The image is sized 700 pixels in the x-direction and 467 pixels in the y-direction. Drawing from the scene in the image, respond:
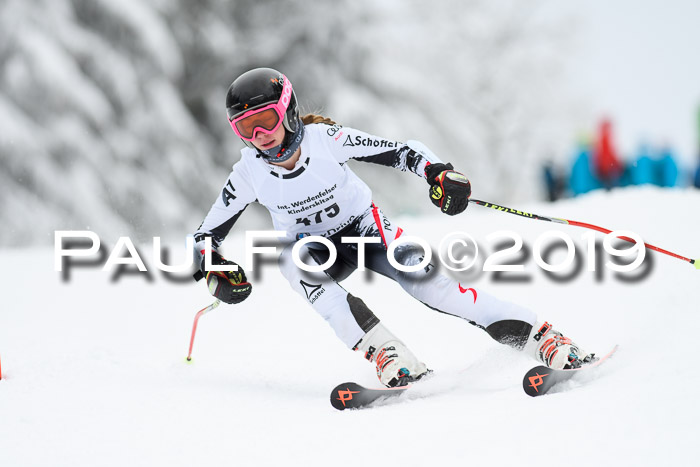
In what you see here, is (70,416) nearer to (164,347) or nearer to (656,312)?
(164,347)

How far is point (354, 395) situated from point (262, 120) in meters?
1.36

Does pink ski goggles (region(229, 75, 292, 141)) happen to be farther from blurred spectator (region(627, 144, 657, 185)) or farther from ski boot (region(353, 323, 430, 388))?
blurred spectator (region(627, 144, 657, 185))

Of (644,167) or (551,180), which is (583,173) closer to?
(644,167)

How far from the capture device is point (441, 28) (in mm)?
21203

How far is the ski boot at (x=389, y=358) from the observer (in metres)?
3.17

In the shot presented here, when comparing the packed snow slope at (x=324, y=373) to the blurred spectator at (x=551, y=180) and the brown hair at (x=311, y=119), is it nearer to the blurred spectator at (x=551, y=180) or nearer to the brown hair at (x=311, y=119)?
the brown hair at (x=311, y=119)

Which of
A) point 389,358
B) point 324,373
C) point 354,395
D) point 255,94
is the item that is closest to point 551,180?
point 324,373

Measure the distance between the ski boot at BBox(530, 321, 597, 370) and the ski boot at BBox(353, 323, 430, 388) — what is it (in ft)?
1.80

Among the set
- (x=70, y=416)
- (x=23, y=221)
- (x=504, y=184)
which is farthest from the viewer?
(x=504, y=184)

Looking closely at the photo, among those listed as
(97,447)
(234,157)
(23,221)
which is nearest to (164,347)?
(97,447)

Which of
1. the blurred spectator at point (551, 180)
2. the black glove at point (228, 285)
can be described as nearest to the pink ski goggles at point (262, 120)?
the black glove at point (228, 285)

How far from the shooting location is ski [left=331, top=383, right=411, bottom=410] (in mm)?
3010

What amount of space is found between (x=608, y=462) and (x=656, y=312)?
2387mm

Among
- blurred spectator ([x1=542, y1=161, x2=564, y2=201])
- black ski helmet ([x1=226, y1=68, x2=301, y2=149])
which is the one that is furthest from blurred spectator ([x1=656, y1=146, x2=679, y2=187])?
black ski helmet ([x1=226, y1=68, x2=301, y2=149])
